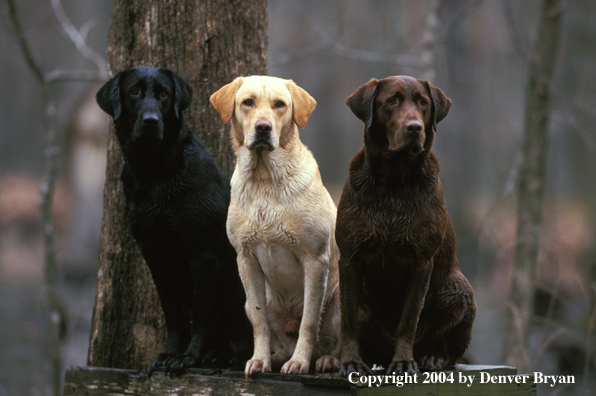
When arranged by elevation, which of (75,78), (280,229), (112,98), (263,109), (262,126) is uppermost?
(75,78)

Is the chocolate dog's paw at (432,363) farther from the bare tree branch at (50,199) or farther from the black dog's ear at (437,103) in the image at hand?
the bare tree branch at (50,199)

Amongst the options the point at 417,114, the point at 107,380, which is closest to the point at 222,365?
the point at 107,380

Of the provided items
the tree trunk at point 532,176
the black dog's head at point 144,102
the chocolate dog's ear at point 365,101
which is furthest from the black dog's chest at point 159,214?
the tree trunk at point 532,176

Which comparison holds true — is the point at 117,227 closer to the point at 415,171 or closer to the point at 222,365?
the point at 222,365

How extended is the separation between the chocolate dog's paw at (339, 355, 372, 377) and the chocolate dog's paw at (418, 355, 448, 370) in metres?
0.44

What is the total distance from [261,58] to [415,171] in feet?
6.73

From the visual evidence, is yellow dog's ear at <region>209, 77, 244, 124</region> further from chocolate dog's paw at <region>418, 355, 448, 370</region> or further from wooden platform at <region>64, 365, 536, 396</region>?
chocolate dog's paw at <region>418, 355, 448, 370</region>

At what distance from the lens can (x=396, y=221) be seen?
10.0ft

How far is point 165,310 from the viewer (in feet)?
12.5

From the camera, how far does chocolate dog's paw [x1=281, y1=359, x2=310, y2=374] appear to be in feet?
10.2

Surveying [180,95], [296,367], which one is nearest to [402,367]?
[296,367]

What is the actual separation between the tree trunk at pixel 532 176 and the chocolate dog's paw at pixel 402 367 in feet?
11.7

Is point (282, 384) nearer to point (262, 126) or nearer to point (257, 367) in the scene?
point (257, 367)

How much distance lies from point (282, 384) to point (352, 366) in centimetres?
38
